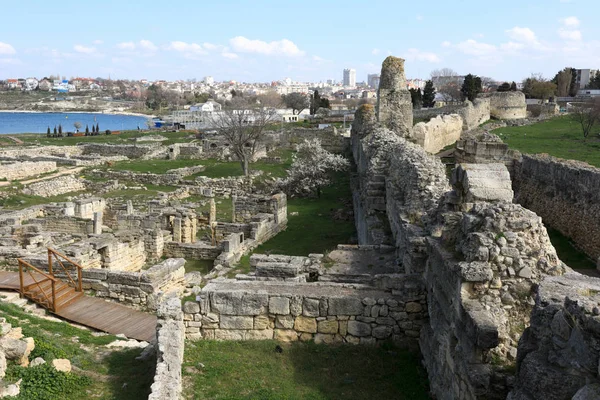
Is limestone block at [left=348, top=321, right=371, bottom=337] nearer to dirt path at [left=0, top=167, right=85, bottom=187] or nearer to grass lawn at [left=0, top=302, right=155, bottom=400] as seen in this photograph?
grass lawn at [left=0, top=302, right=155, bottom=400]

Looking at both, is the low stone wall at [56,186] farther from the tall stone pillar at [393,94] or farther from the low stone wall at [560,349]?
the low stone wall at [560,349]

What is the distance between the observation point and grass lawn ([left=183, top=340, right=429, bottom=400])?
19.1 feet

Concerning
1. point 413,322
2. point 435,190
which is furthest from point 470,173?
point 435,190

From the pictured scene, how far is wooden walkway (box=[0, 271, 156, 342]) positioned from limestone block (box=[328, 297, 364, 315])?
3601 millimetres

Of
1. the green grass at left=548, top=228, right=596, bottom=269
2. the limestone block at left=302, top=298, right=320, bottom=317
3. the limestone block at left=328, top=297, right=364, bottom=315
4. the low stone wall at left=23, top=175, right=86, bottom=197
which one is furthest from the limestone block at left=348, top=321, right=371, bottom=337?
the low stone wall at left=23, top=175, right=86, bottom=197

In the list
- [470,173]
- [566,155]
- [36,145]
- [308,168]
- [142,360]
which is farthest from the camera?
[36,145]

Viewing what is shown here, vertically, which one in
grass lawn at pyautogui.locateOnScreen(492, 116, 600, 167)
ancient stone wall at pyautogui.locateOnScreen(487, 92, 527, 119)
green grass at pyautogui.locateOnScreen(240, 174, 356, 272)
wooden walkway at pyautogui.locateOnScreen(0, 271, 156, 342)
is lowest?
green grass at pyautogui.locateOnScreen(240, 174, 356, 272)

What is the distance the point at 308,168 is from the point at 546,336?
78.7 ft

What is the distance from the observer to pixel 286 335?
6.88m

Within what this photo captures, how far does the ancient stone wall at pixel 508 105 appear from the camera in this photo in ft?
172

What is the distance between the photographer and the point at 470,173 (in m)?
6.67

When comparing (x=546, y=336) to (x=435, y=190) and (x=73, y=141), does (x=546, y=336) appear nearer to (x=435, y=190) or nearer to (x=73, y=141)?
(x=435, y=190)

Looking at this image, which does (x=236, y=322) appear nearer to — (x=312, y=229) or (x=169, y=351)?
(x=169, y=351)

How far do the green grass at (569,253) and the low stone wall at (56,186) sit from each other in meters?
24.7
